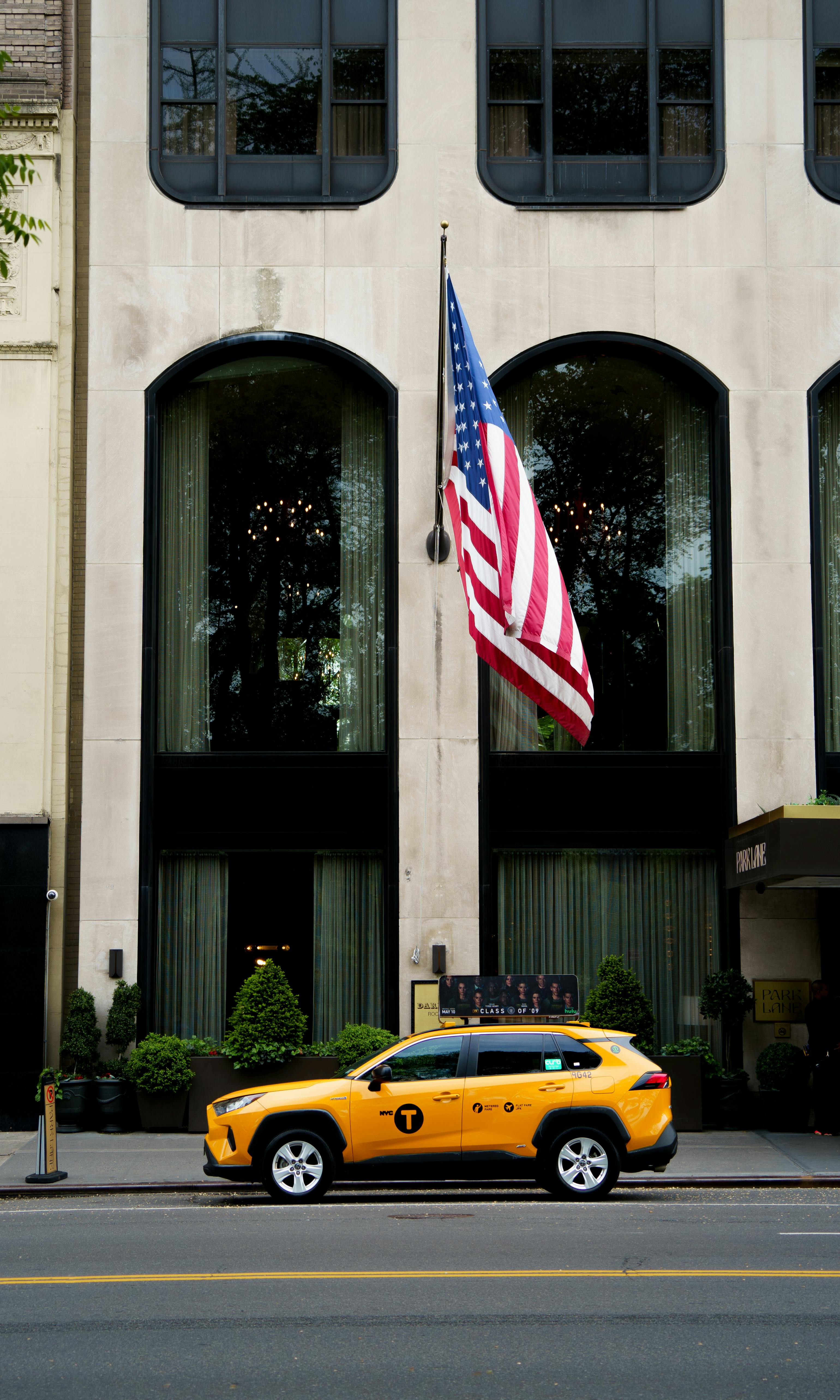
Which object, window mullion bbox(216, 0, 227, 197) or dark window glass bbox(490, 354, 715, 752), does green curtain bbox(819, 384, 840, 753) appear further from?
window mullion bbox(216, 0, 227, 197)

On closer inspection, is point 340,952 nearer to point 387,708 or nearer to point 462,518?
point 387,708

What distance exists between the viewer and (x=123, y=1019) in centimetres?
1941

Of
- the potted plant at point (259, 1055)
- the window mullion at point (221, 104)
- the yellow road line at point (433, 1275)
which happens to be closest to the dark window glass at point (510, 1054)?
the yellow road line at point (433, 1275)

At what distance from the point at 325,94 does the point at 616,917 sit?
12.3 meters

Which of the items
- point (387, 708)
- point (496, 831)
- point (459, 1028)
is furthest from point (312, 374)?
point (459, 1028)

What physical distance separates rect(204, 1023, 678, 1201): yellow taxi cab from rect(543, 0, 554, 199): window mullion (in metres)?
13.0

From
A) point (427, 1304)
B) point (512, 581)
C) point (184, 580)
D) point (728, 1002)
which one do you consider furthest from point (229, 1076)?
point (427, 1304)

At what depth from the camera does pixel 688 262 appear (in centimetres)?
2116

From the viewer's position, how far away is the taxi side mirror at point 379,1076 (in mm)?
13359

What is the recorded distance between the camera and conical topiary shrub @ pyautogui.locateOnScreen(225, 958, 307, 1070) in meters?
19.1

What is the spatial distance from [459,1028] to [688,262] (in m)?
12.3

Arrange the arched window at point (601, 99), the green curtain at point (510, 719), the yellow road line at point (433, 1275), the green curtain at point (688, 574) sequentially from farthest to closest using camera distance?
1. the arched window at point (601, 99)
2. the green curtain at point (688, 574)
3. the green curtain at point (510, 719)
4. the yellow road line at point (433, 1275)

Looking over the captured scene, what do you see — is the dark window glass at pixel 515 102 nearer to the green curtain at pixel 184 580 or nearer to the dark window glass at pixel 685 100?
the dark window glass at pixel 685 100

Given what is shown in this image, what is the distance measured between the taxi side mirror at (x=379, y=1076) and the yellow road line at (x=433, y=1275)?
3326 millimetres
